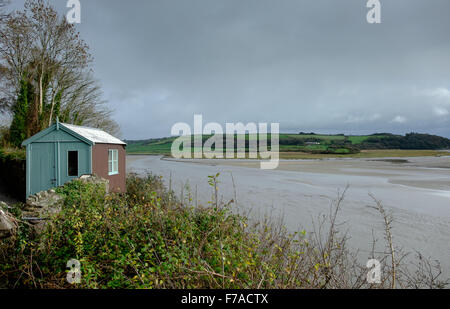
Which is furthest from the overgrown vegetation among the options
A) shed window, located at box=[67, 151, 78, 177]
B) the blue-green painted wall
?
shed window, located at box=[67, 151, 78, 177]

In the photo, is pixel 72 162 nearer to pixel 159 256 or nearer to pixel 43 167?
pixel 43 167

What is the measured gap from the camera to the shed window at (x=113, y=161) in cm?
1106

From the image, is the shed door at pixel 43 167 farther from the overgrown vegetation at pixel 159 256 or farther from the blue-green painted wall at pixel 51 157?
the overgrown vegetation at pixel 159 256

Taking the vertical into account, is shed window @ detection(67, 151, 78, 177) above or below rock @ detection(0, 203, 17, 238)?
above

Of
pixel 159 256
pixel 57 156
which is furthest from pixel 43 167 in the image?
pixel 159 256

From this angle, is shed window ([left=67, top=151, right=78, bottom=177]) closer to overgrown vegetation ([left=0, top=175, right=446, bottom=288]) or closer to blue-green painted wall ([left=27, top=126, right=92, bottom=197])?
blue-green painted wall ([left=27, top=126, right=92, bottom=197])

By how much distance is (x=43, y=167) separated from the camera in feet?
31.9

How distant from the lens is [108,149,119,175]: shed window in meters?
11.1

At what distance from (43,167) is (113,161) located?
2.67m

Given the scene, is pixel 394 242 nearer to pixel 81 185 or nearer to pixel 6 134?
pixel 81 185

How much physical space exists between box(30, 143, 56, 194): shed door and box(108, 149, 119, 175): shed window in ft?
6.97

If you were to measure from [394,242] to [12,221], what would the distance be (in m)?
9.84

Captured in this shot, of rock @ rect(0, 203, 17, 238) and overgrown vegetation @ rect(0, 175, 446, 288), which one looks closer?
overgrown vegetation @ rect(0, 175, 446, 288)
